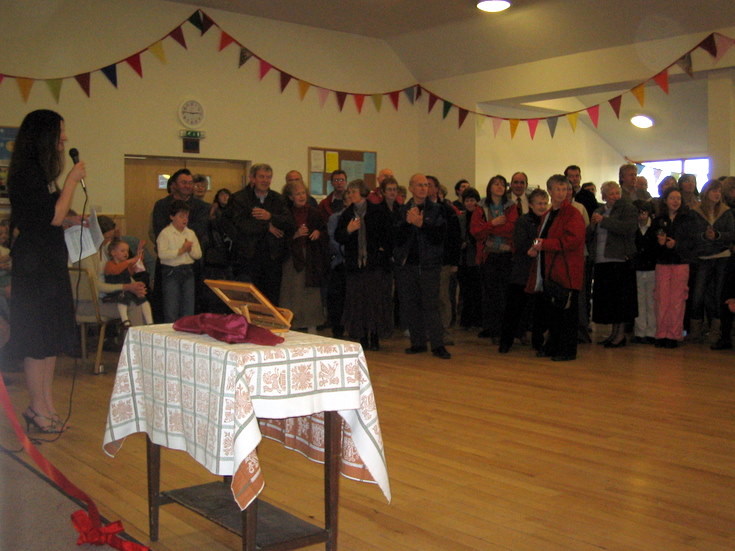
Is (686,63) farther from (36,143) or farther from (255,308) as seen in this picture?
(255,308)

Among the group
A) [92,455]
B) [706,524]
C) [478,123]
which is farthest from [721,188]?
[92,455]

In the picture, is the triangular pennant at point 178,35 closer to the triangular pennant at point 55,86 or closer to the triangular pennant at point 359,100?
the triangular pennant at point 55,86

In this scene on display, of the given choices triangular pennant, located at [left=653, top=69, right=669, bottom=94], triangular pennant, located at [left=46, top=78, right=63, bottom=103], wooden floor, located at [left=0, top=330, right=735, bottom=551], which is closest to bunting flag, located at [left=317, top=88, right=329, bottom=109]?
triangular pennant, located at [left=46, top=78, right=63, bottom=103]

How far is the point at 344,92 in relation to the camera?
929cm

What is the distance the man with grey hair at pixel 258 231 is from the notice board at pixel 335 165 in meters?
2.94

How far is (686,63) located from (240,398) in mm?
6879

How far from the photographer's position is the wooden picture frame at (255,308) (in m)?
2.38

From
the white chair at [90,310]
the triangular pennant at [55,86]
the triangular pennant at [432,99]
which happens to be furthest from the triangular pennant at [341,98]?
the white chair at [90,310]

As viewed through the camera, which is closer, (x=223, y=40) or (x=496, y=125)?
(x=223, y=40)

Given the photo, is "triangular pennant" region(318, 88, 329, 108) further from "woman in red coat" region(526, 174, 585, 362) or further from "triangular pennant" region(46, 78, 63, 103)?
"woman in red coat" region(526, 174, 585, 362)

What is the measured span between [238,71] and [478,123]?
110 inches

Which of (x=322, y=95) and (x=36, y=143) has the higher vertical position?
(x=322, y=95)

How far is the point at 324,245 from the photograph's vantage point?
6.67m

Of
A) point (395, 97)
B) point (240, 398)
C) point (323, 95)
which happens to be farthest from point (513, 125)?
point (240, 398)
